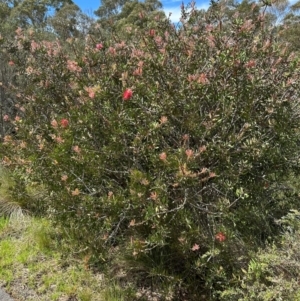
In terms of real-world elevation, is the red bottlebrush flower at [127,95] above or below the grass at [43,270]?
above

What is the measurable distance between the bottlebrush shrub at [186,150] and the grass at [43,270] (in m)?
0.43

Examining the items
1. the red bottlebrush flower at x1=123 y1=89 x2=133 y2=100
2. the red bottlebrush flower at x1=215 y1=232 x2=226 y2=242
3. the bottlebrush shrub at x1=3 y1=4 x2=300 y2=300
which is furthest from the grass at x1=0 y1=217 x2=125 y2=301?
the red bottlebrush flower at x1=123 y1=89 x2=133 y2=100

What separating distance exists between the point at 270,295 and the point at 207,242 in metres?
0.68

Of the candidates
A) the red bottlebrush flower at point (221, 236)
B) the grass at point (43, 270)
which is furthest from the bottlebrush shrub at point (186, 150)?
the grass at point (43, 270)

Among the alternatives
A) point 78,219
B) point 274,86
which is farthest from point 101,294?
point 274,86

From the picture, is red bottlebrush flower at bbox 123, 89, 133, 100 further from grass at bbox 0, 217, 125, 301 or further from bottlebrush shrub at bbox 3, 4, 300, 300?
grass at bbox 0, 217, 125, 301

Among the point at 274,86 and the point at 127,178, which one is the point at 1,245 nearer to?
the point at 127,178

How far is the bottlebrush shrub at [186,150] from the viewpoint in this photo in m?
2.99

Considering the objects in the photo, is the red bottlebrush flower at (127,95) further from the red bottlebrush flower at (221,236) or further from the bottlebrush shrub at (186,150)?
the red bottlebrush flower at (221,236)

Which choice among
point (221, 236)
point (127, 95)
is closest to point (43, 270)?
point (221, 236)

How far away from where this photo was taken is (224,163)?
10.0 feet

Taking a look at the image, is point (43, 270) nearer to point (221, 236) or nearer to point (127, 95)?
point (221, 236)

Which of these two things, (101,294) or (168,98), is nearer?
(168,98)

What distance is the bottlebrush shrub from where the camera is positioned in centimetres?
299
